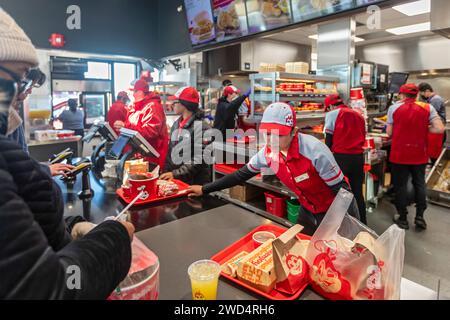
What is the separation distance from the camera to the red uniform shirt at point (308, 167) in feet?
5.96

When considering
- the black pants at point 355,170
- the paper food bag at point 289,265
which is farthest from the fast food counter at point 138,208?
the black pants at point 355,170

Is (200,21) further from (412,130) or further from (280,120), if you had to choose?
(280,120)

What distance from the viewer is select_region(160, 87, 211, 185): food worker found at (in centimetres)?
241

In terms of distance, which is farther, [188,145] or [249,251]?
[188,145]

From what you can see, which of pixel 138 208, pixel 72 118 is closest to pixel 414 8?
pixel 138 208

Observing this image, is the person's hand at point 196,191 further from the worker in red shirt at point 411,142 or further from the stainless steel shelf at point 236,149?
the worker in red shirt at point 411,142

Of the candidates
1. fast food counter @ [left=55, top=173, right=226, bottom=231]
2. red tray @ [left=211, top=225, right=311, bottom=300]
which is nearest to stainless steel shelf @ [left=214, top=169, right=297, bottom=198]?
fast food counter @ [left=55, top=173, right=226, bottom=231]

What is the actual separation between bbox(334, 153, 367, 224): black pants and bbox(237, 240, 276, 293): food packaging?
2.75 metres

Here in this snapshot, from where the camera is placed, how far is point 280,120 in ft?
5.80

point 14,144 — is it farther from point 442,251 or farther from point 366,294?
point 442,251

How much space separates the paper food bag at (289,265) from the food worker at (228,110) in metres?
3.70

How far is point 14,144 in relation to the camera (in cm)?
58

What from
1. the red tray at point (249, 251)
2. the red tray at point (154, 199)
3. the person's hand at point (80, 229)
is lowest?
the red tray at point (249, 251)

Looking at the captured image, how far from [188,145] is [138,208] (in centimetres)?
98
